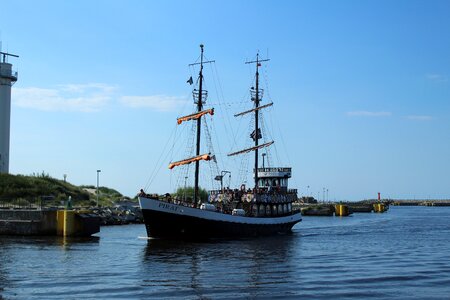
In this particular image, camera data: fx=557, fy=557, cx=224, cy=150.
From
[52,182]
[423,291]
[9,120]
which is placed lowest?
[423,291]

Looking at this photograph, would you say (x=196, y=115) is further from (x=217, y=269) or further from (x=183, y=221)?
(x=217, y=269)

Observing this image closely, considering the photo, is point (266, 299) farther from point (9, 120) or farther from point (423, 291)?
point (9, 120)

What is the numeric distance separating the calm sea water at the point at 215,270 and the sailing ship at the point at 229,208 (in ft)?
13.1

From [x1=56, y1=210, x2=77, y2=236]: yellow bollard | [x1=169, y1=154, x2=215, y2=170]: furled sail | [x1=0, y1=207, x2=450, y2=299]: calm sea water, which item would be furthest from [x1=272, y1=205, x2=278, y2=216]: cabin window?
[x1=56, y1=210, x2=77, y2=236]: yellow bollard

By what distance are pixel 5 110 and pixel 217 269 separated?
5801 cm

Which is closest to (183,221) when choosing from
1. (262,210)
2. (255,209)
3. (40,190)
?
(255,209)

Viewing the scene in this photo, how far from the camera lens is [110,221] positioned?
71.9 metres

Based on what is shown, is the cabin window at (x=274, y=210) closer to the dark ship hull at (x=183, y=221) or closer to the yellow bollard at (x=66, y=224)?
the dark ship hull at (x=183, y=221)

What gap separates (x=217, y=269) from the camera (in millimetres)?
31094

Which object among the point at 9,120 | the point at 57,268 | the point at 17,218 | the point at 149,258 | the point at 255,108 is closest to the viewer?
the point at 57,268

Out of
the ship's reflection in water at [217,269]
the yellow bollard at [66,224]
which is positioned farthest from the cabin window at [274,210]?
the yellow bollard at [66,224]

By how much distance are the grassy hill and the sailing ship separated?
63.3 feet

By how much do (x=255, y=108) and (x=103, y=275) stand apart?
44.6 m

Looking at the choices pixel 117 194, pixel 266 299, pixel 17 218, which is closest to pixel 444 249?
pixel 266 299
